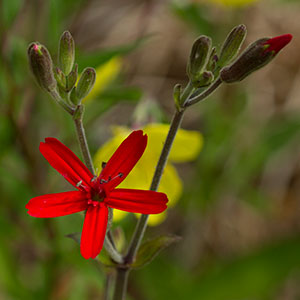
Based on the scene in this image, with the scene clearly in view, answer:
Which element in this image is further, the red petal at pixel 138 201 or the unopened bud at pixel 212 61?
the unopened bud at pixel 212 61

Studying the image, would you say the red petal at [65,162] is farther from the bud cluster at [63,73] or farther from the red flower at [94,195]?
the bud cluster at [63,73]

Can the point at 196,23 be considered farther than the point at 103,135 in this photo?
No

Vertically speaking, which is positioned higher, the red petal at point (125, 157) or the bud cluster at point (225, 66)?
the bud cluster at point (225, 66)

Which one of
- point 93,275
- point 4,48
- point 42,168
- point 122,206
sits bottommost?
point 122,206

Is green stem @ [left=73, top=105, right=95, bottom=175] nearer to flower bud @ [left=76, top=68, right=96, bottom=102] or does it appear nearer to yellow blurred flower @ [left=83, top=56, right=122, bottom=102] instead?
flower bud @ [left=76, top=68, right=96, bottom=102]

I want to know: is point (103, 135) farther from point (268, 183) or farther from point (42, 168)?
point (268, 183)

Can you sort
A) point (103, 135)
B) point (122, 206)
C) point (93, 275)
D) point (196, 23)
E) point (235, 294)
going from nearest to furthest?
point (122, 206), point (93, 275), point (235, 294), point (196, 23), point (103, 135)

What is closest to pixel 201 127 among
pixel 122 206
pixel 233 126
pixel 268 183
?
pixel 268 183

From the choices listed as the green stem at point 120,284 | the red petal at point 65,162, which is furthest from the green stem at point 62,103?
the green stem at point 120,284

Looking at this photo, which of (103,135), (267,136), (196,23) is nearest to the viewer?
(196,23)
